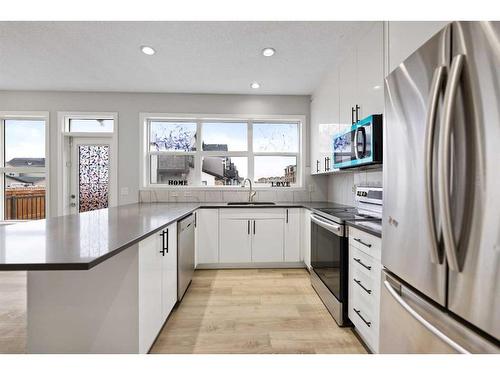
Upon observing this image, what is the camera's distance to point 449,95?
0.77m

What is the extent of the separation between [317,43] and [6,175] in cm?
501

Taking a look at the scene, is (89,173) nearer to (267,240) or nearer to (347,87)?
(267,240)

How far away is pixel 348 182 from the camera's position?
3.27 m

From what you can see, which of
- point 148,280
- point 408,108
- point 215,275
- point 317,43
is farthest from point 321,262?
point 317,43

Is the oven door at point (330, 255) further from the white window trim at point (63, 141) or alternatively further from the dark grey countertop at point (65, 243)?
the white window trim at point (63, 141)

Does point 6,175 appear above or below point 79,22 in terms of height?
below

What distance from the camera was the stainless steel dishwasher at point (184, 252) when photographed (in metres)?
2.36

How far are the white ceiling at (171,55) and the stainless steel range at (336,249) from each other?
160cm

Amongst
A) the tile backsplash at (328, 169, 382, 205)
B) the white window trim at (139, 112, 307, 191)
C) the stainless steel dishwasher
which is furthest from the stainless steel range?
the white window trim at (139, 112, 307, 191)

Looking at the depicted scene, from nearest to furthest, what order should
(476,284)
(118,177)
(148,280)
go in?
(476,284) → (148,280) → (118,177)

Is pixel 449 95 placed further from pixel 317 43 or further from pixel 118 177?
pixel 118 177

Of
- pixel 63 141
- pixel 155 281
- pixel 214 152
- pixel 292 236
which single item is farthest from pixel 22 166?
pixel 292 236

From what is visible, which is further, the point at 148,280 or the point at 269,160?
the point at 269,160

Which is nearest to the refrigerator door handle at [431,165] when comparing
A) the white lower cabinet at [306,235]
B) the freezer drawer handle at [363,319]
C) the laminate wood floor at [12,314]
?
the freezer drawer handle at [363,319]
